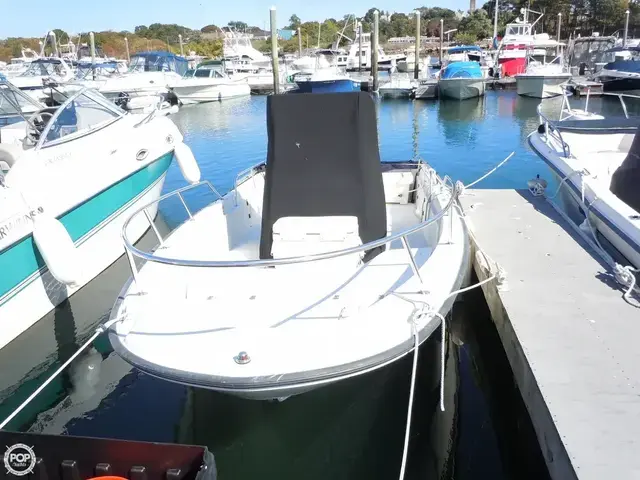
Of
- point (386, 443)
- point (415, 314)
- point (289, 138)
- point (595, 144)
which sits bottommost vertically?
point (386, 443)

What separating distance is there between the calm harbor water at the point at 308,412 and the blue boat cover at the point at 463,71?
2010 centimetres

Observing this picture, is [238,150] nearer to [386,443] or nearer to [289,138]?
[289,138]

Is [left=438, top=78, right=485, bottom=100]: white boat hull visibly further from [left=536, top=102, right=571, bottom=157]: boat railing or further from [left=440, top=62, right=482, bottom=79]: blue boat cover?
[left=536, top=102, right=571, bottom=157]: boat railing

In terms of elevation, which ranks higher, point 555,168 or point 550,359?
point 555,168

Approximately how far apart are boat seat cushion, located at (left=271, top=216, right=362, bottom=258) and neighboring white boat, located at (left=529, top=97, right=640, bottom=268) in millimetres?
2441

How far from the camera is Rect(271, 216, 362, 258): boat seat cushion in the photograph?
4402 millimetres

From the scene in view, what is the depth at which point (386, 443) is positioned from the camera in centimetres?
386

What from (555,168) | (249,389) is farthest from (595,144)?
(249,389)

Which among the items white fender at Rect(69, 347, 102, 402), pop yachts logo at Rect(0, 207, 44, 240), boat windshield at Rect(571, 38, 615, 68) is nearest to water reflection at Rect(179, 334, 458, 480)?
white fender at Rect(69, 347, 102, 402)

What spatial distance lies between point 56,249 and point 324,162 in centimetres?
300

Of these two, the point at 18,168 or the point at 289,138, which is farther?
the point at 18,168

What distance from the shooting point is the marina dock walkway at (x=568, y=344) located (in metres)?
2.86

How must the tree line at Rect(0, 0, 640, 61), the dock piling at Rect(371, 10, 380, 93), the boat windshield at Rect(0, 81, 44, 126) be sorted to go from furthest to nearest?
1. the tree line at Rect(0, 0, 640, 61)
2. the dock piling at Rect(371, 10, 380, 93)
3. the boat windshield at Rect(0, 81, 44, 126)

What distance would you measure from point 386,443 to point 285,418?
755 millimetres
